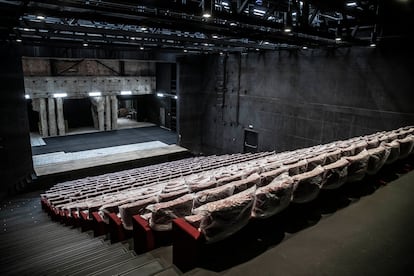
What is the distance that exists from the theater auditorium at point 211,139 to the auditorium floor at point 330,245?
0.07ft

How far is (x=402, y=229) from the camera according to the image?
372 centimetres

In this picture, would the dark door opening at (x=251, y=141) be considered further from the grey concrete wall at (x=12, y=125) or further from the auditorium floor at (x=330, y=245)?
the auditorium floor at (x=330, y=245)

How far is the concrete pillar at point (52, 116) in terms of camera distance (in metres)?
19.5

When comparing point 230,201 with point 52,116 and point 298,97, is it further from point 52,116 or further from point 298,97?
point 52,116

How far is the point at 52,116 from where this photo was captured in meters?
19.8

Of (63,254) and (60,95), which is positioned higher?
(60,95)

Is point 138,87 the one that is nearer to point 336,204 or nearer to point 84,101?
point 84,101

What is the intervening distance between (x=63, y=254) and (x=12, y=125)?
947cm

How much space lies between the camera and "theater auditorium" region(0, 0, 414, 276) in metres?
3.27

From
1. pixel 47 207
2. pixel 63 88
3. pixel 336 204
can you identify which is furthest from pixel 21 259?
pixel 63 88

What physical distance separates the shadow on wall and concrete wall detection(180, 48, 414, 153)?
22.7ft

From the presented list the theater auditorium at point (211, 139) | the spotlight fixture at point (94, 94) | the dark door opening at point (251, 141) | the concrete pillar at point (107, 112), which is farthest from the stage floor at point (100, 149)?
the dark door opening at point (251, 141)

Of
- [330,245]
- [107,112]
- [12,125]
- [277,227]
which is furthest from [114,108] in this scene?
[330,245]

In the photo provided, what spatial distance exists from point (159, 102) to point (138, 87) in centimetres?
209
